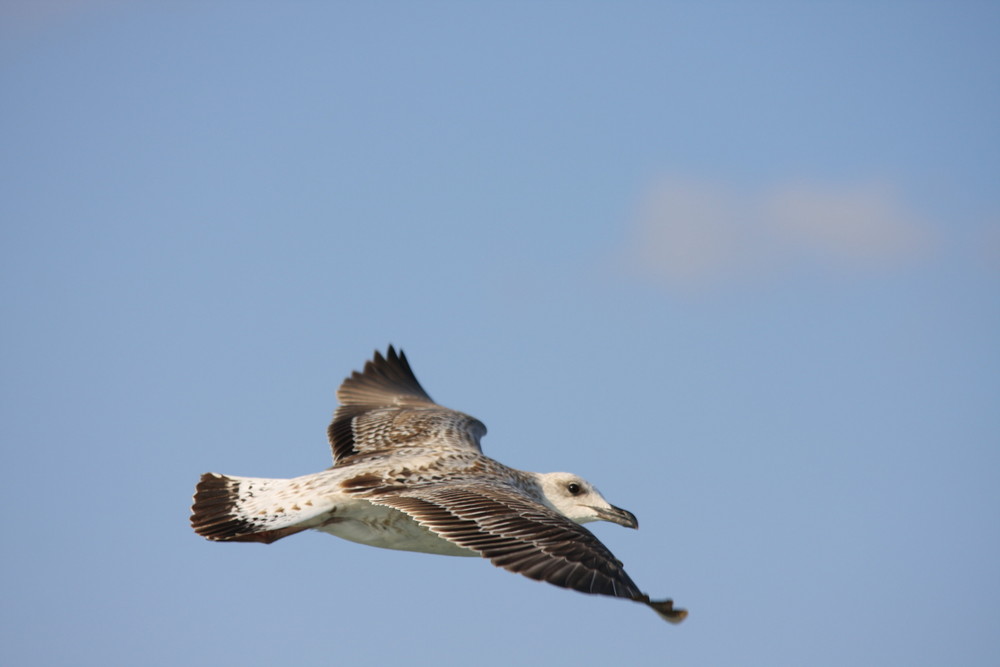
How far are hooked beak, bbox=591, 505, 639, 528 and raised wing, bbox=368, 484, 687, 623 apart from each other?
1.55 meters

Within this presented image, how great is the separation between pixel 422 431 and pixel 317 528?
103 inches

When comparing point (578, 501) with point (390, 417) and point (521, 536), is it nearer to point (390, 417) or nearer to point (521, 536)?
point (521, 536)

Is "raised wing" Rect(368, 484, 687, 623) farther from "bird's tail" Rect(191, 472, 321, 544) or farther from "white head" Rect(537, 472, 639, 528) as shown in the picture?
"white head" Rect(537, 472, 639, 528)

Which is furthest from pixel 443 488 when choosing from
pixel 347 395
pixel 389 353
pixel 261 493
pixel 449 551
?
pixel 389 353

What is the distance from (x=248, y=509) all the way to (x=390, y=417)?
132 inches

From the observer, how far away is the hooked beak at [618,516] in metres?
12.2

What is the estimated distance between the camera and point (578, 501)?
488 inches

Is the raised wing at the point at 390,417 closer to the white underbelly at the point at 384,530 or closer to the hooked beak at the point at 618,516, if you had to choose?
the white underbelly at the point at 384,530

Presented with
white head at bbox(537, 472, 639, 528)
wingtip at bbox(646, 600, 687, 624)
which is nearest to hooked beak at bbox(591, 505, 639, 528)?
white head at bbox(537, 472, 639, 528)

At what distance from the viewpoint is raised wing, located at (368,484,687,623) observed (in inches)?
365

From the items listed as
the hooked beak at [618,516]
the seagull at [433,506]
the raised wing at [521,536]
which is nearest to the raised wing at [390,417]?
the seagull at [433,506]

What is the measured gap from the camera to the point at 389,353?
1655cm

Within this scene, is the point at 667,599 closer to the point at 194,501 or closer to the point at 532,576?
the point at 532,576

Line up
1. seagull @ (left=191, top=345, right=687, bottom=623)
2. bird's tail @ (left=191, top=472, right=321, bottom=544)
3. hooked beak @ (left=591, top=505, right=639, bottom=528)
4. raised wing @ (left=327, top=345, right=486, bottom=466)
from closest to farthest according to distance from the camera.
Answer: seagull @ (left=191, top=345, right=687, bottom=623)
bird's tail @ (left=191, top=472, right=321, bottom=544)
hooked beak @ (left=591, top=505, right=639, bottom=528)
raised wing @ (left=327, top=345, right=486, bottom=466)
